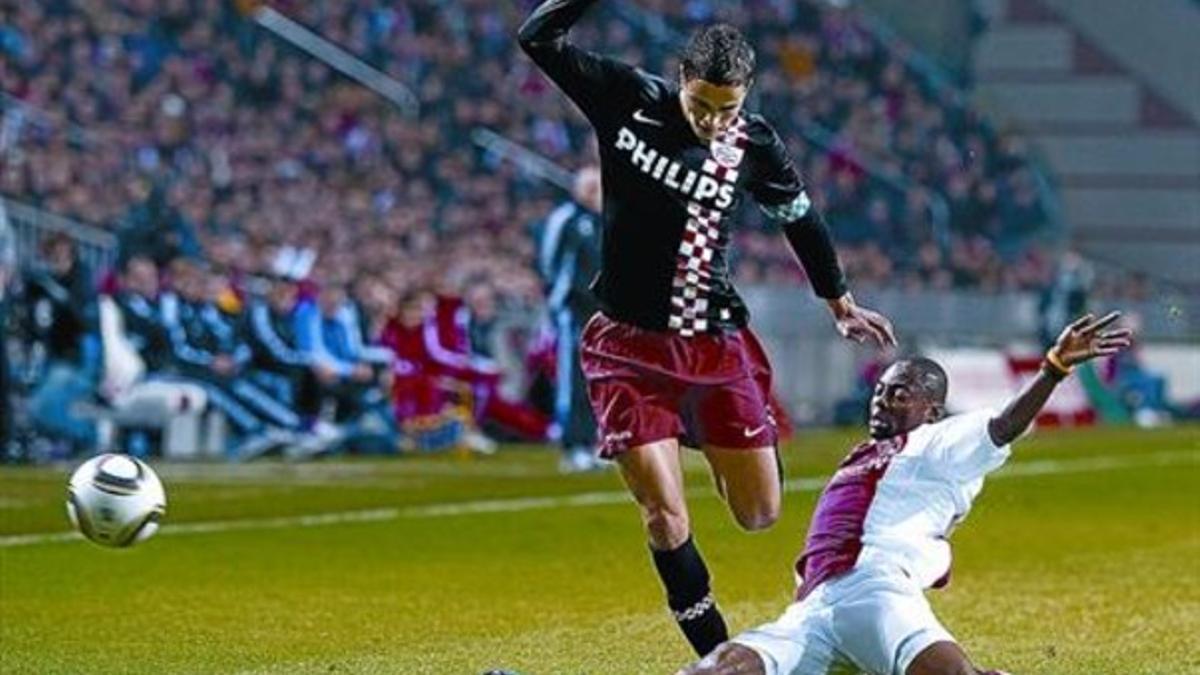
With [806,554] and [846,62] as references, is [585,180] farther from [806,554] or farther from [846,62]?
[846,62]

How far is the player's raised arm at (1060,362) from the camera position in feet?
30.5

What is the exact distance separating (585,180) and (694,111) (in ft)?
39.9

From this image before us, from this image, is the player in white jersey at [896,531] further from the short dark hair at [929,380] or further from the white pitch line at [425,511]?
the white pitch line at [425,511]

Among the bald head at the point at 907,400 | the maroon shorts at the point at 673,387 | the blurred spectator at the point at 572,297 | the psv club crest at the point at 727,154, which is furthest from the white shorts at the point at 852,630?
the blurred spectator at the point at 572,297

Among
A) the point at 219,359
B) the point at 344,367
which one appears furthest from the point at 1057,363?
the point at 344,367

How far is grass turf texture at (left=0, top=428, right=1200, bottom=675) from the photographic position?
1183 cm

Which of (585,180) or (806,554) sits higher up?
(585,180)

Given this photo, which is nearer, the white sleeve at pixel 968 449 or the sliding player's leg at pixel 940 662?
the sliding player's leg at pixel 940 662

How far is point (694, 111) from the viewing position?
1066 cm

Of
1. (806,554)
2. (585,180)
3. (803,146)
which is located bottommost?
(806,554)

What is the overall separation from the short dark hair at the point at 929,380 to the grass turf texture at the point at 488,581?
1.90m

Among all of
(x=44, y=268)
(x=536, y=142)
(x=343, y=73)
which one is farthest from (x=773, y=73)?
(x=44, y=268)

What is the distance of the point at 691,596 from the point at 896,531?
48.2 inches

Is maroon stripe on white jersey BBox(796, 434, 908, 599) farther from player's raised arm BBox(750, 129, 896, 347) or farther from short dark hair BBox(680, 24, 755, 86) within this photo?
short dark hair BBox(680, 24, 755, 86)
